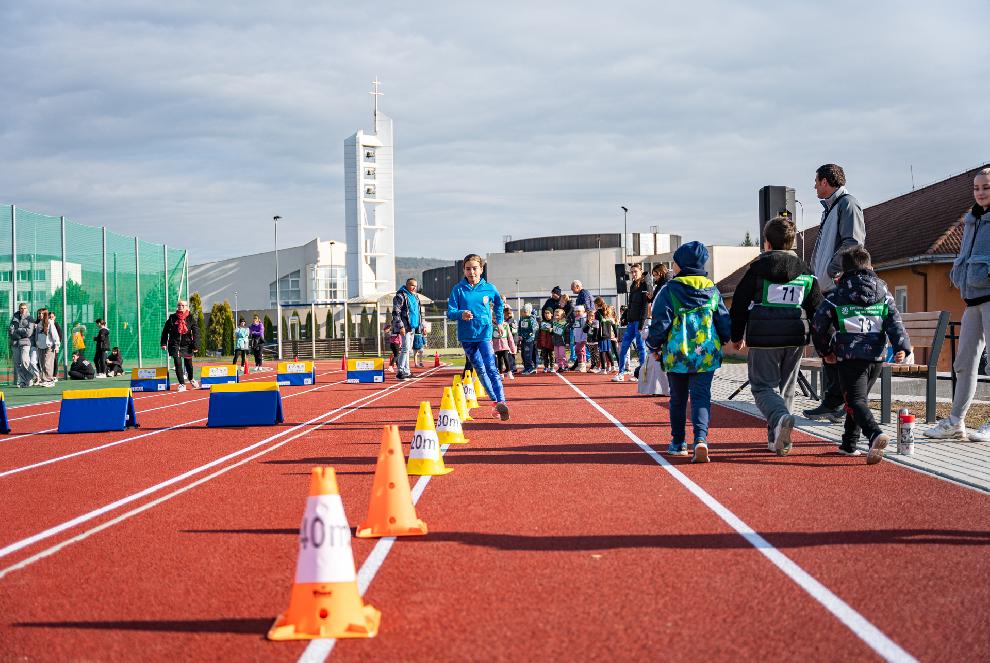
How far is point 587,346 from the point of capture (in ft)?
86.0

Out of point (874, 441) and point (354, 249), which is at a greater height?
point (354, 249)

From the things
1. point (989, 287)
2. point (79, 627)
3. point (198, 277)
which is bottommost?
point (79, 627)

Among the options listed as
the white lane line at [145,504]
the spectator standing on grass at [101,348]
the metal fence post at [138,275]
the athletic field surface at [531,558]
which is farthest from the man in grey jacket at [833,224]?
the metal fence post at [138,275]

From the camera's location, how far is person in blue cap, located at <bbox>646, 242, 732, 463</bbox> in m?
8.26

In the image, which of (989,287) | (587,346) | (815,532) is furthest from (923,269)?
(815,532)

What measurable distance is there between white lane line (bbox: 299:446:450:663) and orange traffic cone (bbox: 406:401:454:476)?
0.71 m

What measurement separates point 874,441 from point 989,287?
2.22 metres

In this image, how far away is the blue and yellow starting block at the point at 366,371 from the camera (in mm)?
22469

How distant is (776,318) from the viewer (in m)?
8.23

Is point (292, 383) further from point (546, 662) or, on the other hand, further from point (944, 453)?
point (546, 662)

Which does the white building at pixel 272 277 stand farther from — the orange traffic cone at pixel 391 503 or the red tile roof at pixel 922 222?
the orange traffic cone at pixel 391 503

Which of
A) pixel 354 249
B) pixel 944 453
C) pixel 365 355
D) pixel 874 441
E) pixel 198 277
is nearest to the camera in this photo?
pixel 874 441

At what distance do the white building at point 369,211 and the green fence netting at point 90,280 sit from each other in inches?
1604

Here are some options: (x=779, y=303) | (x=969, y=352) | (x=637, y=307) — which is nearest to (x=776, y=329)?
(x=779, y=303)
